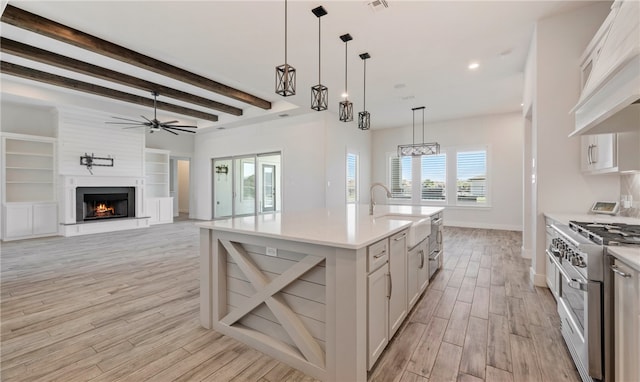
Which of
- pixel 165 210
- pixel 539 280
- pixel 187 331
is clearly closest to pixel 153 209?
pixel 165 210

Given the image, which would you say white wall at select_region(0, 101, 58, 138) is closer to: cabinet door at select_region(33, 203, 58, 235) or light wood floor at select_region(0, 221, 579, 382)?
cabinet door at select_region(33, 203, 58, 235)

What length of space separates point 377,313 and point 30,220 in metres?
8.09

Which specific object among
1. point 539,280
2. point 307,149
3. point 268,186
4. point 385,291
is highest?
point 307,149

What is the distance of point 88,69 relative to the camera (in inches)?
178

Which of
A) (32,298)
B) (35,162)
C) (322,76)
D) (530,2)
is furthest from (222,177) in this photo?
(530,2)

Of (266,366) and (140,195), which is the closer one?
(266,366)

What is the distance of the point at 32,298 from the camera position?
2902 millimetres

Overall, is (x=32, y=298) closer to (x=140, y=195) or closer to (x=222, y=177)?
(x=140, y=195)

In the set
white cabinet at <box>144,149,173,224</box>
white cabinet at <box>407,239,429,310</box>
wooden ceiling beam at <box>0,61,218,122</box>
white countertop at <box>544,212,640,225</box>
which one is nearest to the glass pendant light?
white countertop at <box>544,212,640,225</box>

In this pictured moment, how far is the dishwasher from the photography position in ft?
11.0

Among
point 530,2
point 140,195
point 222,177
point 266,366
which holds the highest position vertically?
point 530,2

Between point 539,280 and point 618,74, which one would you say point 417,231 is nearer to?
point 618,74

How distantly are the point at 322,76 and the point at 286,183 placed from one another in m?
3.44

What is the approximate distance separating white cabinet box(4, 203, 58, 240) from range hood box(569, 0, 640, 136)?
9271 millimetres
